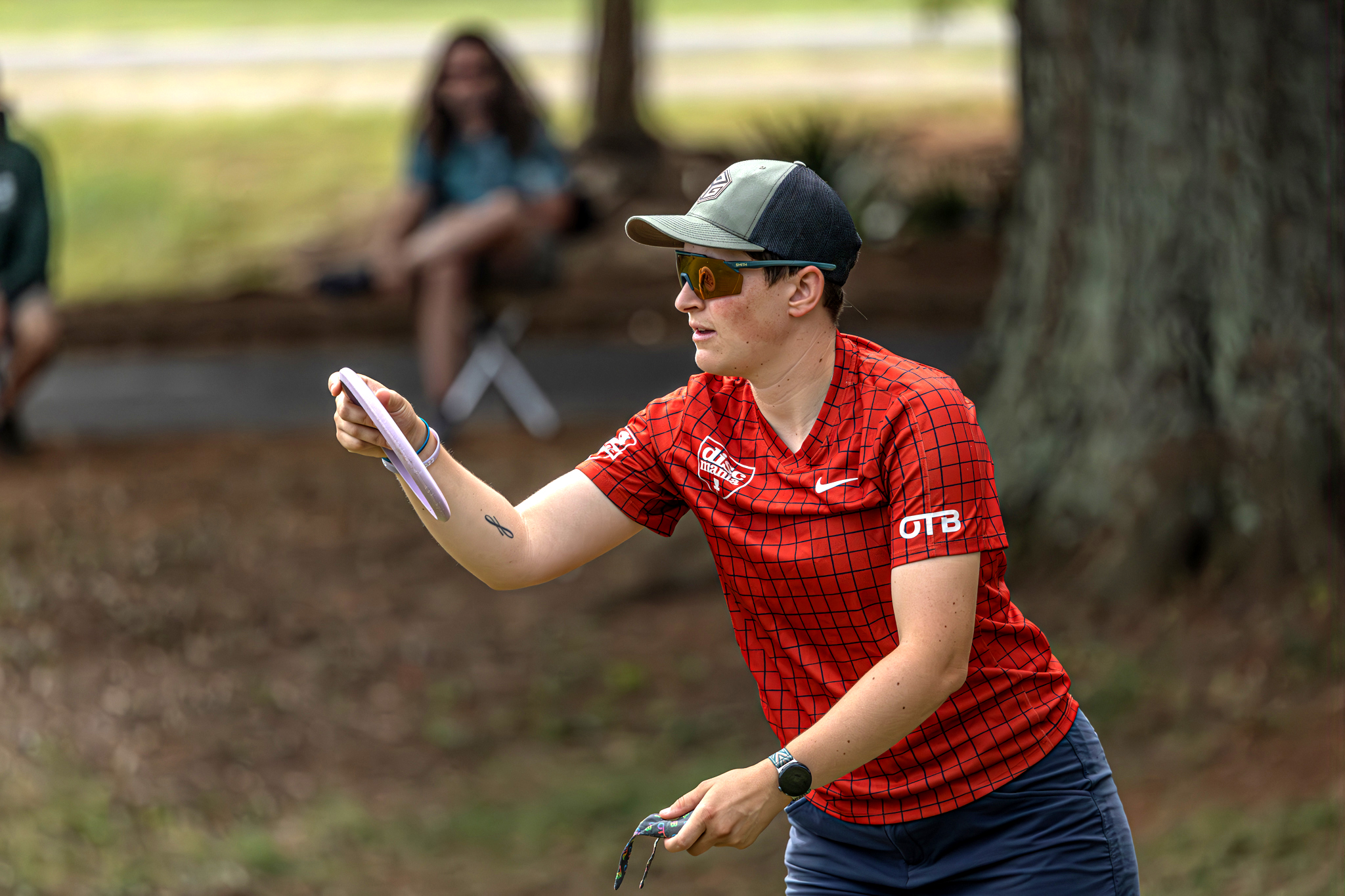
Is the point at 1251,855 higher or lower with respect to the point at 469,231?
lower

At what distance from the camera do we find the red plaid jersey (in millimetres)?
2480

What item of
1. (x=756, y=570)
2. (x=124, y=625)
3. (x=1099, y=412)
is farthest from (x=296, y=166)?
(x=756, y=570)

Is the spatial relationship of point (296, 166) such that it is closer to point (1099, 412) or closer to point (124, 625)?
point (124, 625)

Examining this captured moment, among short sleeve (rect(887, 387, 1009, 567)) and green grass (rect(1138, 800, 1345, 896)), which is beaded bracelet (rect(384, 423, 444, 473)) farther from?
green grass (rect(1138, 800, 1345, 896))

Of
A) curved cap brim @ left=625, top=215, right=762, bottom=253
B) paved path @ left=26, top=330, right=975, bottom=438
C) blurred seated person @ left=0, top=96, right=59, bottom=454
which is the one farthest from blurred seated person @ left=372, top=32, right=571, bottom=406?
curved cap brim @ left=625, top=215, right=762, bottom=253

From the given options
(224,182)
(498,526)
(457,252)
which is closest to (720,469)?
(498,526)

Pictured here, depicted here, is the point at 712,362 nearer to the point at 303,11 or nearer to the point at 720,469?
the point at 720,469

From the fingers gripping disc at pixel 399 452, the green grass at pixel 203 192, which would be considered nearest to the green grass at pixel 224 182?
the green grass at pixel 203 192

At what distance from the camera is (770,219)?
257 centimetres

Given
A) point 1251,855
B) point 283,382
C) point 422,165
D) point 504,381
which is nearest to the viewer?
point 1251,855

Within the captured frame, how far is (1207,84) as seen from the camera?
634 cm

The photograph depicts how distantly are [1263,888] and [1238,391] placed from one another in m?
2.15

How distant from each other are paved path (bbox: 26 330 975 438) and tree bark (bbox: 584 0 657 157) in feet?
13.8

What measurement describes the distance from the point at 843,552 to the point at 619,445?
53 centimetres
